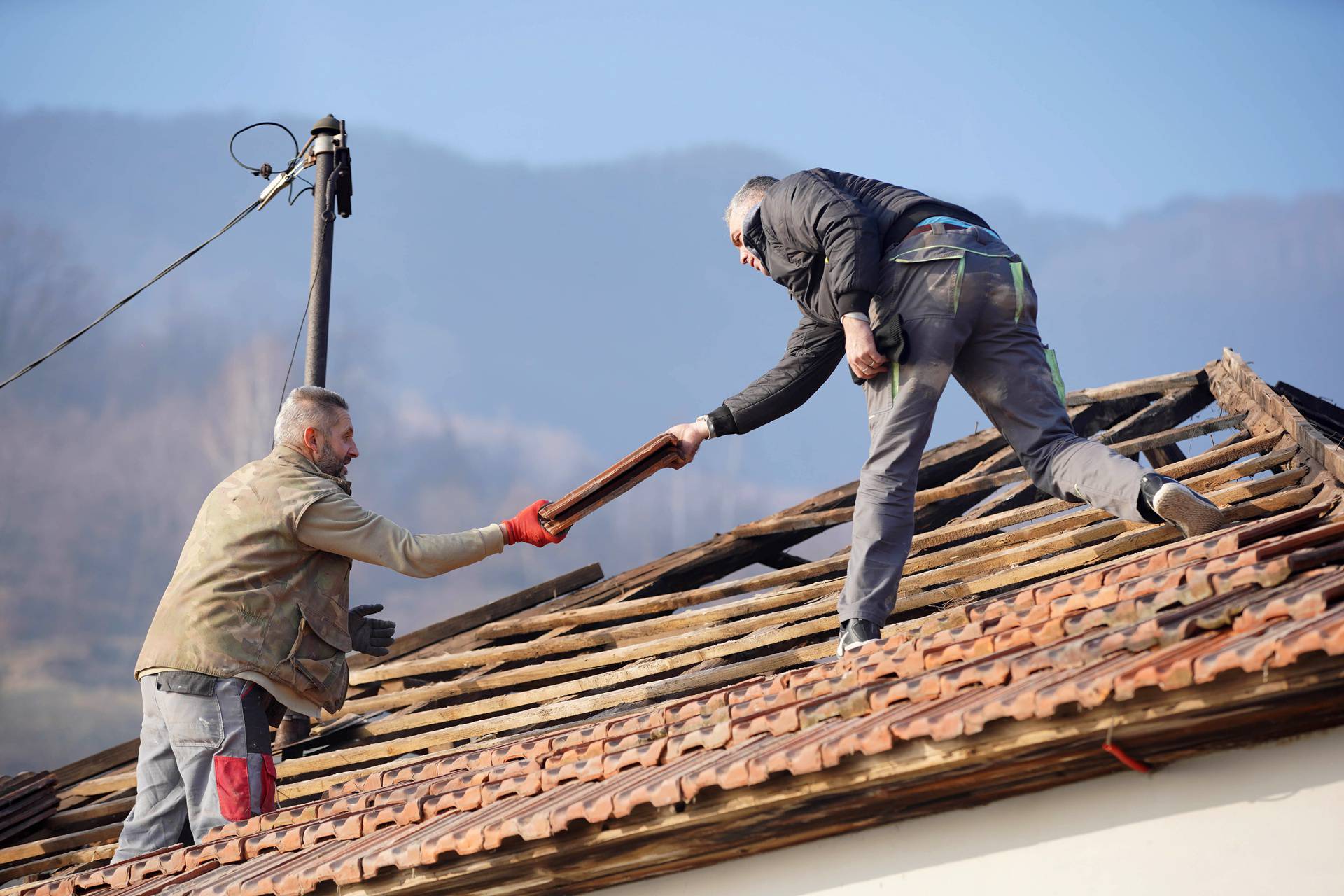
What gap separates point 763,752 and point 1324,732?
3.88ft

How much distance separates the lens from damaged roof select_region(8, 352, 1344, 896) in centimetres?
272

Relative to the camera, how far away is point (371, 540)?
4898mm

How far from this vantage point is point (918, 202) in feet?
15.6

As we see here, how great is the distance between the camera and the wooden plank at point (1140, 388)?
8.55 meters

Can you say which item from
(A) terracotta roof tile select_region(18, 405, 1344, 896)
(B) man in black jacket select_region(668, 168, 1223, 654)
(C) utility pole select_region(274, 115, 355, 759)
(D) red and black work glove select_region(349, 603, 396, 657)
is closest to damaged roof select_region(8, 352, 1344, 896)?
(A) terracotta roof tile select_region(18, 405, 1344, 896)

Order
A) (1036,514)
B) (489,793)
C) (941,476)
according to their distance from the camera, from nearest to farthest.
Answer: (489,793), (1036,514), (941,476)

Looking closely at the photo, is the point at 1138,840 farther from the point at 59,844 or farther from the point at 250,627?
the point at 59,844

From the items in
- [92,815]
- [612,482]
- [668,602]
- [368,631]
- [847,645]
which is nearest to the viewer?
[847,645]

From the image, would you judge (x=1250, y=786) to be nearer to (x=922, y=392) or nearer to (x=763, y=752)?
(x=763, y=752)

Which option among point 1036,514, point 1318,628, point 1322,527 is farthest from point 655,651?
point 1318,628

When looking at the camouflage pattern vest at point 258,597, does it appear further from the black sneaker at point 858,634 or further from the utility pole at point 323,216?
the utility pole at point 323,216

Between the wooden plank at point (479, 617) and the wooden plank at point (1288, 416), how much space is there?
3792 mm

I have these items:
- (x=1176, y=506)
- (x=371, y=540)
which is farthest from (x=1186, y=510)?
(x=371, y=540)

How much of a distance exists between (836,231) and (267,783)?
2.85 m
